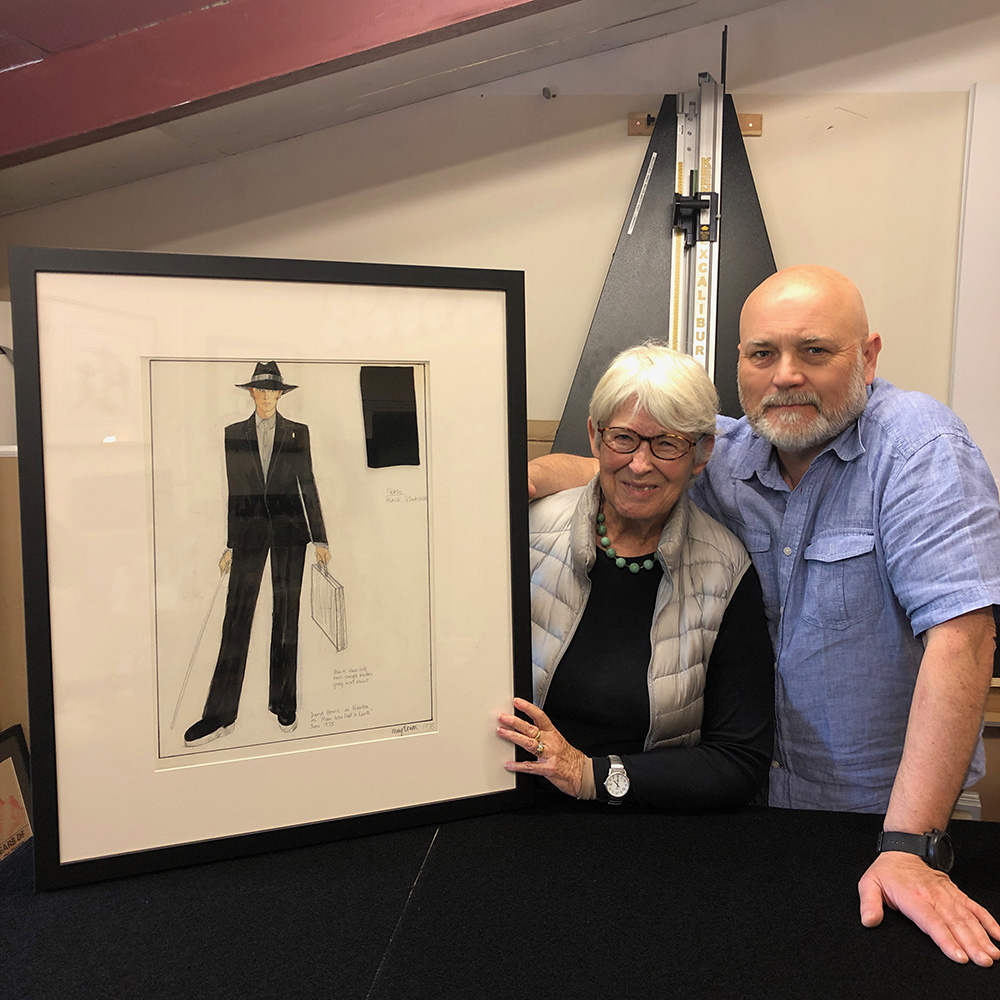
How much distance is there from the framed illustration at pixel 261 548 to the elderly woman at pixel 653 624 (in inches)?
7.3

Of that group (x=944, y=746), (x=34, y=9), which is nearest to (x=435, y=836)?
(x=944, y=746)

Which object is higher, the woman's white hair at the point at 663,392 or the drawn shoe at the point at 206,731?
the woman's white hair at the point at 663,392

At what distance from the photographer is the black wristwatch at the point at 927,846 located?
0.92 meters

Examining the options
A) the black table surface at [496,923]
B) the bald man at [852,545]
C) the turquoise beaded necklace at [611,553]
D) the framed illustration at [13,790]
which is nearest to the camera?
the black table surface at [496,923]

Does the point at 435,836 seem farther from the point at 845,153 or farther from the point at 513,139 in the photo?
the point at 845,153

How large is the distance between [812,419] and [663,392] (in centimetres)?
33

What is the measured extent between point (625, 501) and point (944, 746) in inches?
21.6

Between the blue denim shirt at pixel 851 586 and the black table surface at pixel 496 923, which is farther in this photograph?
the blue denim shirt at pixel 851 586

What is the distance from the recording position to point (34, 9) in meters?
1.75

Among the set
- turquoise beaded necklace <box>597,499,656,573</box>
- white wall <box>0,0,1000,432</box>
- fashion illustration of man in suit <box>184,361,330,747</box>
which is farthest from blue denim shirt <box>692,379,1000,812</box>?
white wall <box>0,0,1000,432</box>

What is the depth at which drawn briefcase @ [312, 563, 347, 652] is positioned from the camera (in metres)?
0.92

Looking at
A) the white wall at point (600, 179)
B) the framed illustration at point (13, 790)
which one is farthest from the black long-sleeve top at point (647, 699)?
the framed illustration at point (13, 790)
